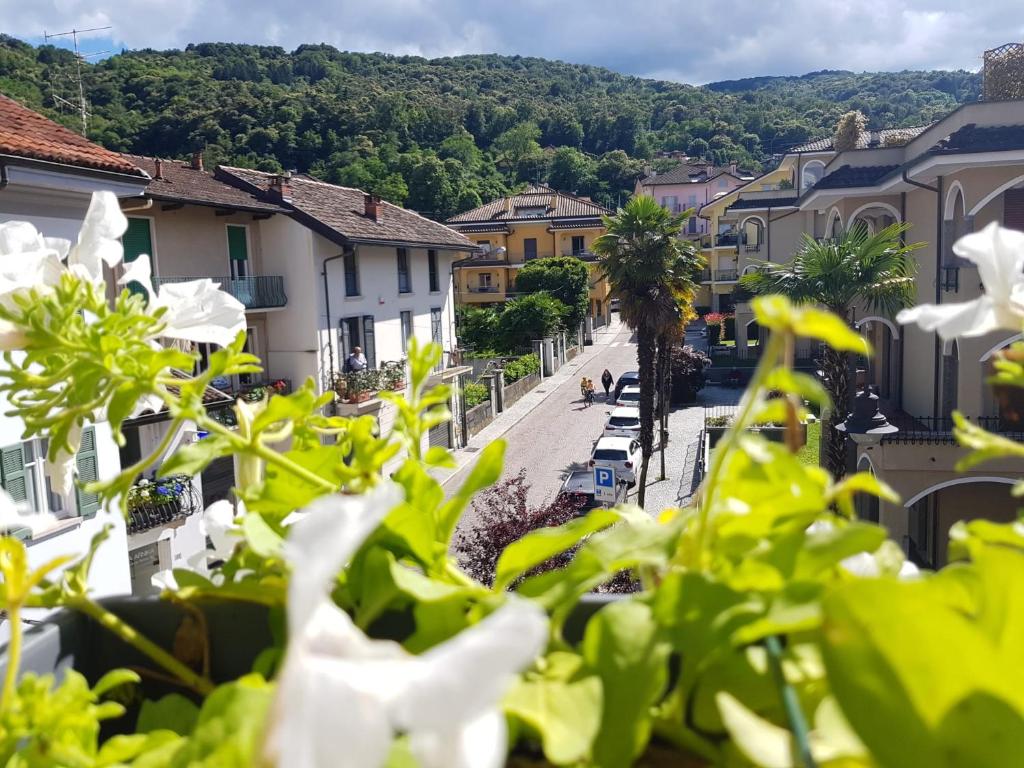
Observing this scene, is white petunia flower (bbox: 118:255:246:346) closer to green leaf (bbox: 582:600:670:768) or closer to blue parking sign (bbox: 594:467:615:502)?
green leaf (bbox: 582:600:670:768)

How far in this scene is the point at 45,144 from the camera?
26.5ft

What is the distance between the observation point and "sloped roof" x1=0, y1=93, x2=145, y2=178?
7590 millimetres

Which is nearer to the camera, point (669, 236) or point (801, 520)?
point (801, 520)

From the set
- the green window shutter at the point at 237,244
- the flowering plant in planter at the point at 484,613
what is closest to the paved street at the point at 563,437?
the green window shutter at the point at 237,244

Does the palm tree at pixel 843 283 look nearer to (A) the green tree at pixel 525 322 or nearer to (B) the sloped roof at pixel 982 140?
(B) the sloped roof at pixel 982 140

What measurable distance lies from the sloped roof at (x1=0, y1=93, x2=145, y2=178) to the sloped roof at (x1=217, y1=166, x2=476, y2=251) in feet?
26.3

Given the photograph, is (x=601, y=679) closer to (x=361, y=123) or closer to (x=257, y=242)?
(x=257, y=242)

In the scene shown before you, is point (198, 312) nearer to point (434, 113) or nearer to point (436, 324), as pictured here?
point (436, 324)

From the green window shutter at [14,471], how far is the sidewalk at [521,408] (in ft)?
21.2

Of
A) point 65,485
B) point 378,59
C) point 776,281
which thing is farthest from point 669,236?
point 378,59

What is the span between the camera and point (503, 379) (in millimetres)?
25297

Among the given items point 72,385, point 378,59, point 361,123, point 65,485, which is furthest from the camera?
point 378,59

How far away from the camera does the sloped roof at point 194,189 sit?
14.5 m

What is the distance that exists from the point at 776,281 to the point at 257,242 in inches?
429
